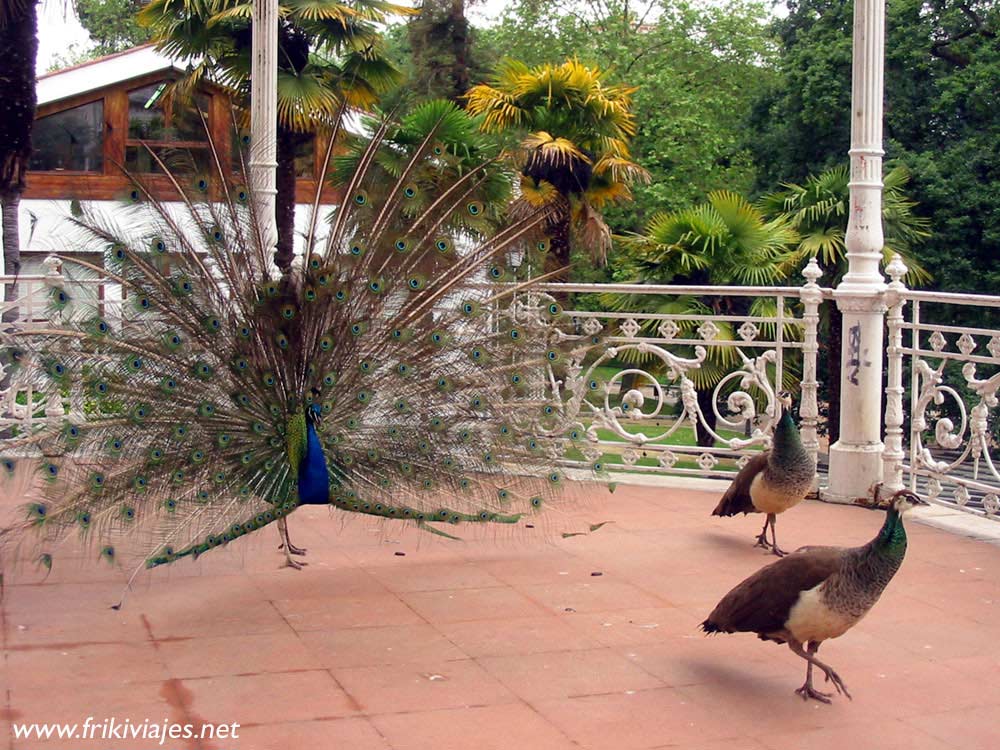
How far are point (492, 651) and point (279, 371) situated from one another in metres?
1.93

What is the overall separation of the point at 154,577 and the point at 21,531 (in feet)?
3.35

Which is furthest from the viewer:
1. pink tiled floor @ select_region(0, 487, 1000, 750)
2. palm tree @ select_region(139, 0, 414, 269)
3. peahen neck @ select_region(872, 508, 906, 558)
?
palm tree @ select_region(139, 0, 414, 269)

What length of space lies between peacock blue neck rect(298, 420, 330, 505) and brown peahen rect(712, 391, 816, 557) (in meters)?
2.55

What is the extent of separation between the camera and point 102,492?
5762mm

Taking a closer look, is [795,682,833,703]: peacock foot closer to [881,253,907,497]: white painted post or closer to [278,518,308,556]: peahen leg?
[278,518,308,556]: peahen leg

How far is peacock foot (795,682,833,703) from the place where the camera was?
15.5 ft

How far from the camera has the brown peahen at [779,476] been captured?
6.80 m

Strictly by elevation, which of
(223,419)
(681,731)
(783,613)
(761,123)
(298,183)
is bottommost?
(681,731)

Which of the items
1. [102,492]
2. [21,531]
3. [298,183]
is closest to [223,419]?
[102,492]

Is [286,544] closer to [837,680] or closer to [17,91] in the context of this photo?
[837,680]

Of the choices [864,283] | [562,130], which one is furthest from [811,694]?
[562,130]

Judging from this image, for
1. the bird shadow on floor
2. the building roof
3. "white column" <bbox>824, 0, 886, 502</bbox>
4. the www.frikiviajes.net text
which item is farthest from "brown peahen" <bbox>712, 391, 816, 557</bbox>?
the building roof

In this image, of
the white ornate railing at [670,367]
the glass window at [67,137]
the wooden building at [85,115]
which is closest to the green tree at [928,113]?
the wooden building at [85,115]

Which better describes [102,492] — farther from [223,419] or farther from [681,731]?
[681,731]
